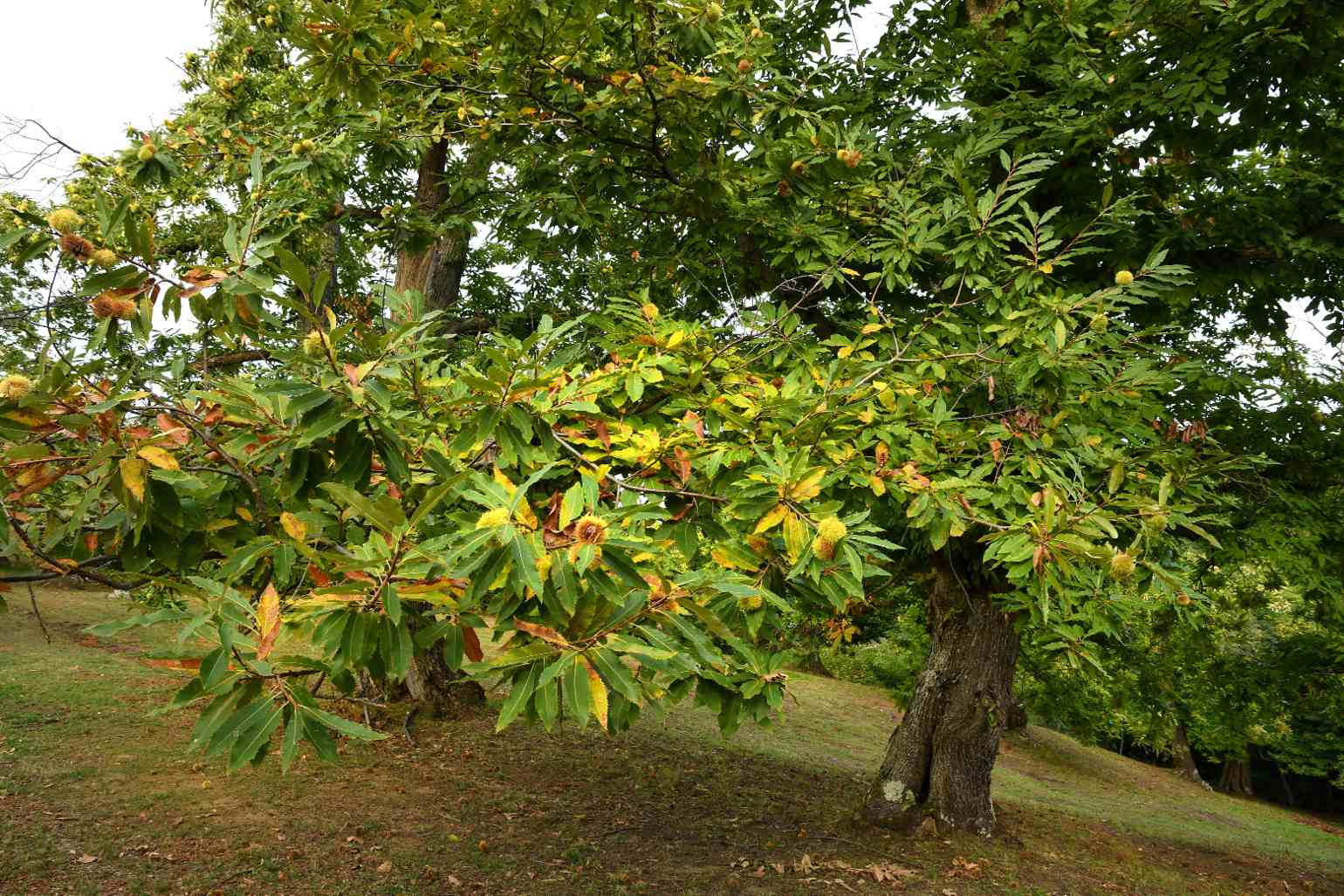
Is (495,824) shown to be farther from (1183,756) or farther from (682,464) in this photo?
(1183,756)

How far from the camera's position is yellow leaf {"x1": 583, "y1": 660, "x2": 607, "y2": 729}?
1.53m

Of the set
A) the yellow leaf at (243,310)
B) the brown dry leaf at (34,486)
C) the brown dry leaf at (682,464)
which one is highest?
the yellow leaf at (243,310)

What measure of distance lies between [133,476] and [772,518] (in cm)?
152

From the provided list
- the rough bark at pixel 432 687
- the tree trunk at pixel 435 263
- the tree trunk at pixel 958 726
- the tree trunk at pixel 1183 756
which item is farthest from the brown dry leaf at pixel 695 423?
the tree trunk at pixel 1183 756

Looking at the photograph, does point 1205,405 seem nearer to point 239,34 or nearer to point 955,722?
point 955,722

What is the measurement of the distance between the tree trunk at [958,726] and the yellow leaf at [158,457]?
19.0 ft

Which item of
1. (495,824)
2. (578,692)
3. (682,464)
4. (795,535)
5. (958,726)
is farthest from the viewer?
(958,726)

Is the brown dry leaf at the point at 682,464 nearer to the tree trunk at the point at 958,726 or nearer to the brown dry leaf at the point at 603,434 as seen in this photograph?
the brown dry leaf at the point at 603,434

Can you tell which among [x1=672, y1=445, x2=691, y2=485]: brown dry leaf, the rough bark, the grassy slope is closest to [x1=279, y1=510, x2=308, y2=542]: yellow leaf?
[x1=672, y1=445, x2=691, y2=485]: brown dry leaf

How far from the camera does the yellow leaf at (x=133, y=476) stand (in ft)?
5.82

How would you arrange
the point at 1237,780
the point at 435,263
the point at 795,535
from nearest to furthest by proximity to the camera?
the point at 795,535, the point at 435,263, the point at 1237,780

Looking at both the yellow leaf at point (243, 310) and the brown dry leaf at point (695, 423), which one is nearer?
the yellow leaf at point (243, 310)


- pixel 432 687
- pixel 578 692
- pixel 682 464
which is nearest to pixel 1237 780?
pixel 432 687

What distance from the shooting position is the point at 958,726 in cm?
654
